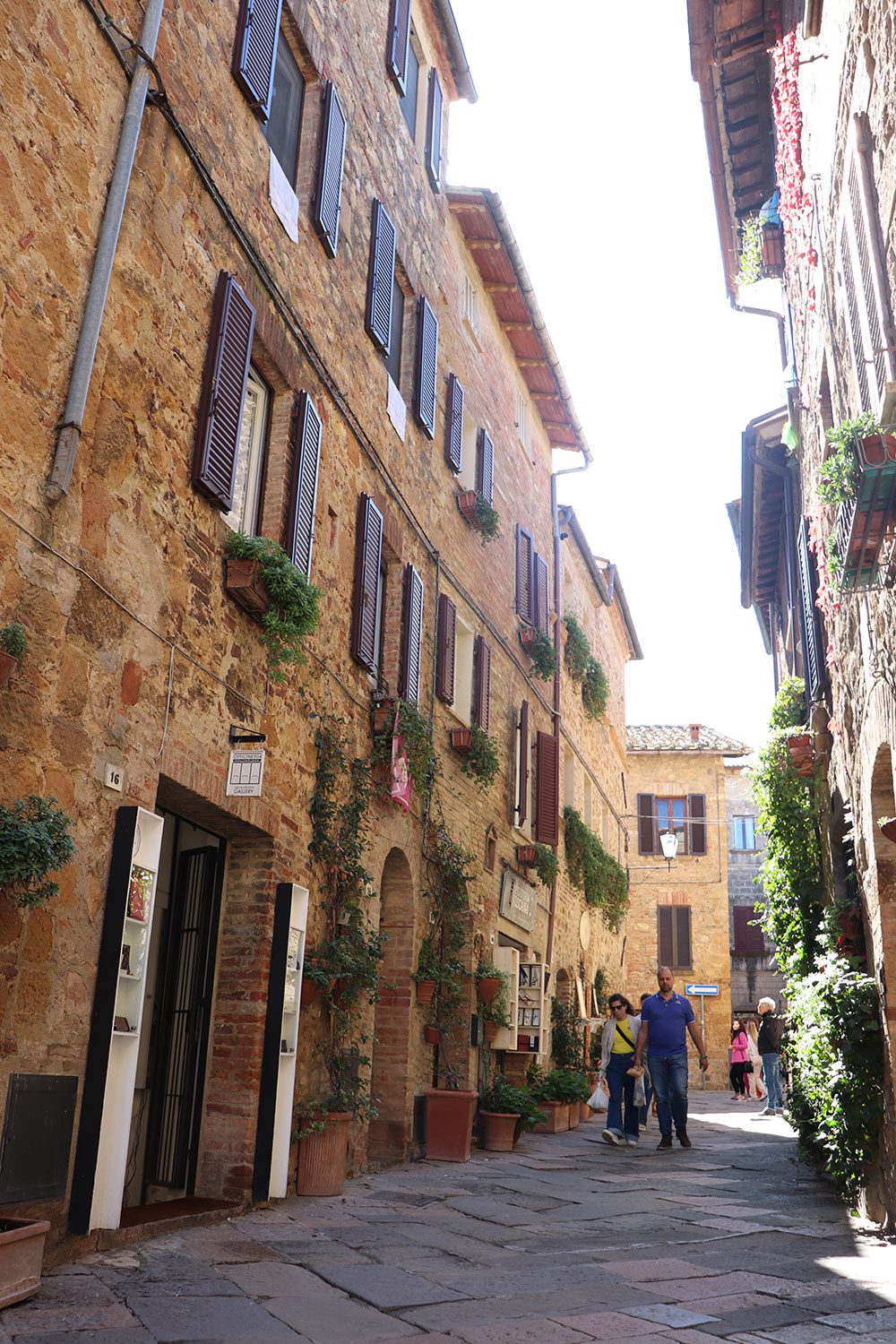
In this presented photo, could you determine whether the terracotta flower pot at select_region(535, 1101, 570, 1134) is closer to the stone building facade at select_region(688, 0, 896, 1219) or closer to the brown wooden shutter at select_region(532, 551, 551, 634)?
the stone building facade at select_region(688, 0, 896, 1219)

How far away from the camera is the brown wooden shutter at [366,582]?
867 centimetres

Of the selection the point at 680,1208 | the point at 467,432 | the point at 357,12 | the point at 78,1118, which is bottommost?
the point at 680,1208

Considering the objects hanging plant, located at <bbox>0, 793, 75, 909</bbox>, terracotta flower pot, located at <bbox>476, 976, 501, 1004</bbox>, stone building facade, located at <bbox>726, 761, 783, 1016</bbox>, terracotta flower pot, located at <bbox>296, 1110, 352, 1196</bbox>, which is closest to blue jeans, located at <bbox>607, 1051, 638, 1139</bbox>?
terracotta flower pot, located at <bbox>476, 976, 501, 1004</bbox>

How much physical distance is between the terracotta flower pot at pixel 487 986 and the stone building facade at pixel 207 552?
6.3 inches

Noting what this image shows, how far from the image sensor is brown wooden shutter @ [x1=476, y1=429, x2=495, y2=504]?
13.3m

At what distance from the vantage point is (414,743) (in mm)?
9562

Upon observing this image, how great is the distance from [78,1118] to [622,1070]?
7035 mm

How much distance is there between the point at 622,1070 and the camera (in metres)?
10.8

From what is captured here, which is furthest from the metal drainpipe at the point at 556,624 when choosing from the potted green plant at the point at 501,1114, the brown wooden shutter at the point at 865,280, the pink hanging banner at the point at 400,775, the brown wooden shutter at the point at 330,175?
the brown wooden shutter at the point at 865,280

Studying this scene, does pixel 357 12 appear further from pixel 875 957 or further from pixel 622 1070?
pixel 622 1070

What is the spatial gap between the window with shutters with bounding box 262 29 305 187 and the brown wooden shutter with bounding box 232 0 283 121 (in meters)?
0.31

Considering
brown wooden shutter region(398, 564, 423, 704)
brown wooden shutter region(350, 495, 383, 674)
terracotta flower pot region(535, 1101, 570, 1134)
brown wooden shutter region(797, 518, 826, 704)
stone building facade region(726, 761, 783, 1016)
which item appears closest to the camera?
brown wooden shutter region(350, 495, 383, 674)

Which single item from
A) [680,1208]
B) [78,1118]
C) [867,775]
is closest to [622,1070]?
[680,1208]

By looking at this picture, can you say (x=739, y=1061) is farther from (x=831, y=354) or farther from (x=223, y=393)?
(x=223, y=393)
